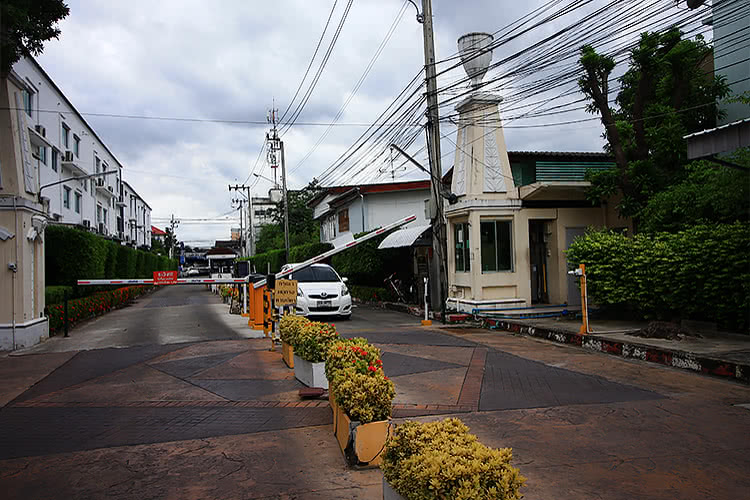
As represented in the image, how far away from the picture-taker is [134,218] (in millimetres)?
65875

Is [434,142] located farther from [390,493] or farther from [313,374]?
[390,493]

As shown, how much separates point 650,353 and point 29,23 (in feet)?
37.2

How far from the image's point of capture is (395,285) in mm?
23500

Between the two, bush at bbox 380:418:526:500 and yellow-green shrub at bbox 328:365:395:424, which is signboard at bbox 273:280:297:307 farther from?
bush at bbox 380:418:526:500

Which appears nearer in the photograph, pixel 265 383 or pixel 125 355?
pixel 265 383

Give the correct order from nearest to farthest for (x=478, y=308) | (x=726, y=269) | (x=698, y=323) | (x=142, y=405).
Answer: (x=142, y=405) < (x=726, y=269) < (x=698, y=323) < (x=478, y=308)

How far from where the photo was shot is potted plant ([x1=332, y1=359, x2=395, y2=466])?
4.84m

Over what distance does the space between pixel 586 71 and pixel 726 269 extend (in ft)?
18.9

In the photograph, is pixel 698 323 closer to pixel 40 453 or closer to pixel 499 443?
pixel 499 443

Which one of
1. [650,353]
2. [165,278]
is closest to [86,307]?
[165,278]

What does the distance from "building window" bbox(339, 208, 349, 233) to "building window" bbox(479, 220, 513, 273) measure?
1847 cm

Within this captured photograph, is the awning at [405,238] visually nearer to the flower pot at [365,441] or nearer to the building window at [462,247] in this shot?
the building window at [462,247]

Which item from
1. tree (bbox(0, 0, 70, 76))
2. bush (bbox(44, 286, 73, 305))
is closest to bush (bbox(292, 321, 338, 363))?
tree (bbox(0, 0, 70, 76))

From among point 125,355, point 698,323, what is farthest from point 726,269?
point 125,355
